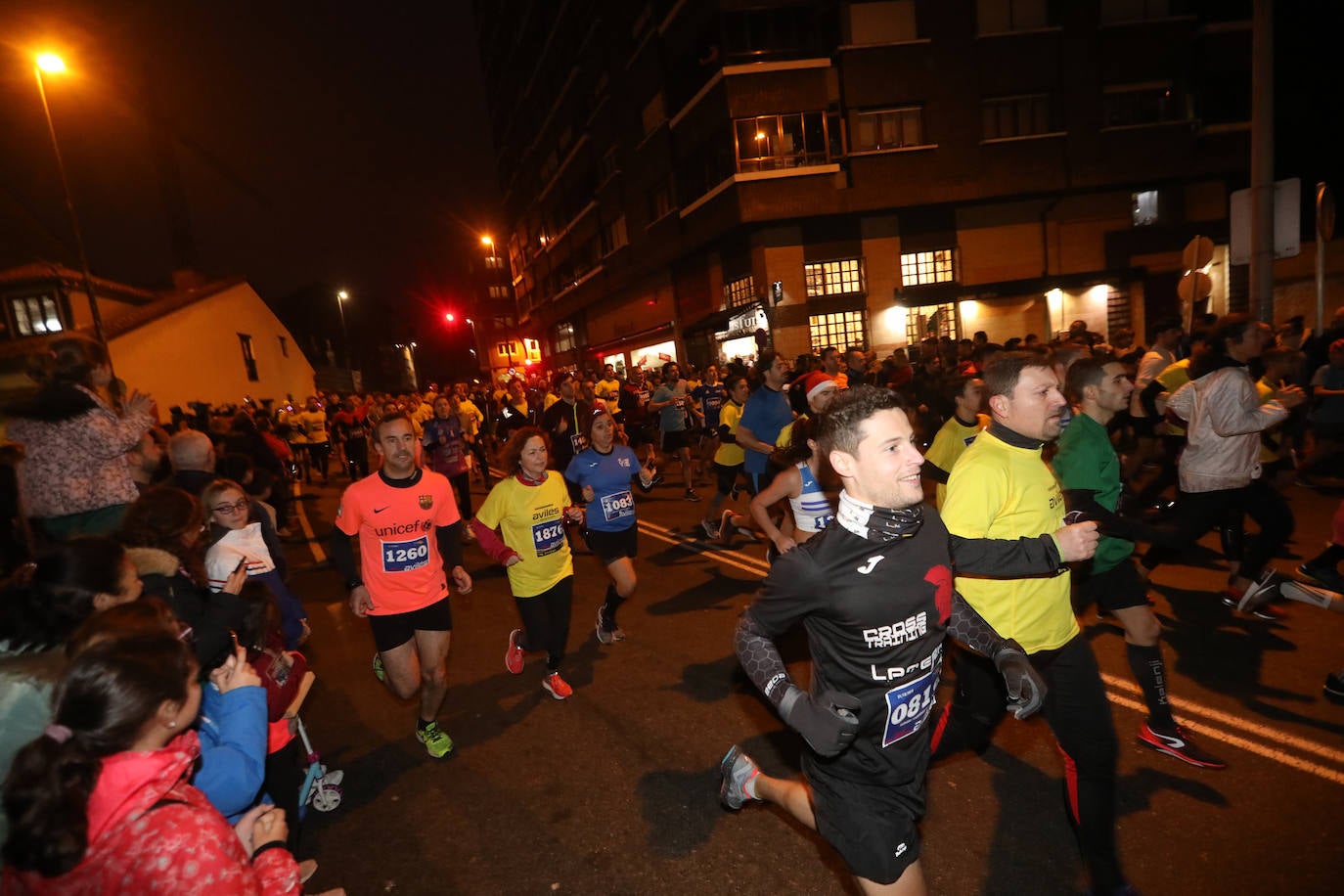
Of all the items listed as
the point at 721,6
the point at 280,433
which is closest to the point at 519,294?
the point at 721,6

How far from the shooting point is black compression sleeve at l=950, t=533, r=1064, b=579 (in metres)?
2.55

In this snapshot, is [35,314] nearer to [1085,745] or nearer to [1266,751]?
[1085,745]

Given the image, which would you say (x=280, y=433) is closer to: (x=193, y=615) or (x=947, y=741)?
(x=193, y=615)

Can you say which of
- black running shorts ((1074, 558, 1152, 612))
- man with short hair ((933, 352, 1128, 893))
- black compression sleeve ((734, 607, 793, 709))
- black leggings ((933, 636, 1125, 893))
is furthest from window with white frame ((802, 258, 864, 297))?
black compression sleeve ((734, 607, 793, 709))

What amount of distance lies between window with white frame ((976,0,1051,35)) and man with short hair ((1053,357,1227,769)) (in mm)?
25024

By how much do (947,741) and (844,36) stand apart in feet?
84.2

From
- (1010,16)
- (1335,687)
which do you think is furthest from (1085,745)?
(1010,16)

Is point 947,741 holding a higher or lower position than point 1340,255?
lower

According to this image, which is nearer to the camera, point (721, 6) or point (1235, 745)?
point (1235, 745)

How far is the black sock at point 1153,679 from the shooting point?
360 cm

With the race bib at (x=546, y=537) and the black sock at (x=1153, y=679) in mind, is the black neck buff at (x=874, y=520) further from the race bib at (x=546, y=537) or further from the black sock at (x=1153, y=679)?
the race bib at (x=546, y=537)

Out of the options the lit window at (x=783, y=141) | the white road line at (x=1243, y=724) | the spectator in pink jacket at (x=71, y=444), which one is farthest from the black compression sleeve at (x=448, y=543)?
the lit window at (x=783, y=141)

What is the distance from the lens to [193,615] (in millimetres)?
3080

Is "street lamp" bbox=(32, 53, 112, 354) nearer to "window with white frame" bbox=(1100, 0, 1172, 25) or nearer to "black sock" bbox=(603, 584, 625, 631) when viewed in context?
"black sock" bbox=(603, 584, 625, 631)
